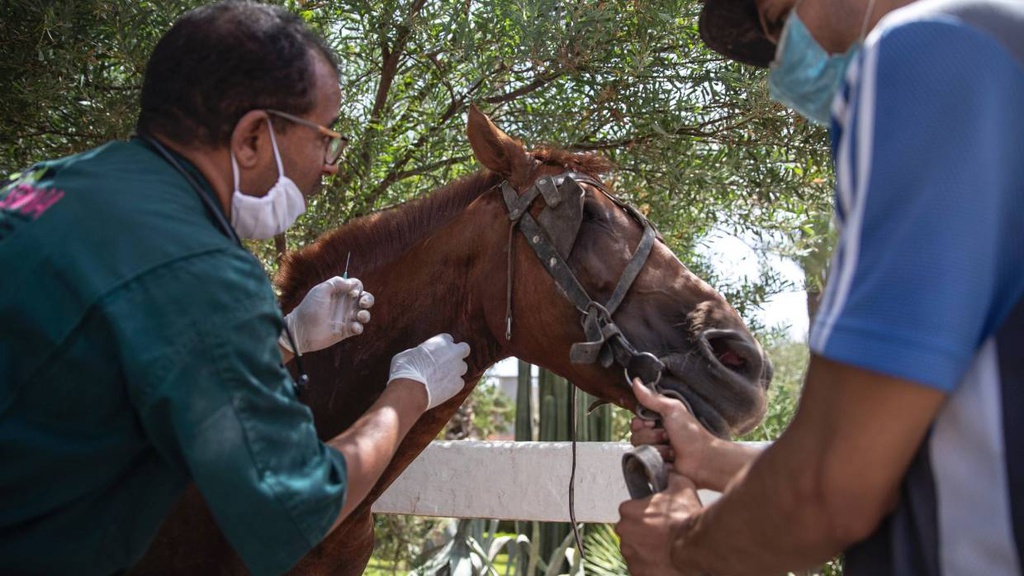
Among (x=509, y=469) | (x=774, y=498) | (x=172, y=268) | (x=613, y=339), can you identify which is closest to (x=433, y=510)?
(x=509, y=469)

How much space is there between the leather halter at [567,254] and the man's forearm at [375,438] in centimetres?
63

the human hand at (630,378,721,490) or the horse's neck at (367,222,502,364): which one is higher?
the human hand at (630,378,721,490)

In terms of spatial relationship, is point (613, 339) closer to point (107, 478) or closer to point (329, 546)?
point (329, 546)

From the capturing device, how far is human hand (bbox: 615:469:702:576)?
1724mm

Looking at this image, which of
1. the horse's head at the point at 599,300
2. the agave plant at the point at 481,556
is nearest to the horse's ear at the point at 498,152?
the horse's head at the point at 599,300

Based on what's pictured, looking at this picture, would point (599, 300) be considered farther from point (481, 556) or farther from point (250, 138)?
point (481, 556)

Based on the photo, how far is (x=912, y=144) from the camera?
1205 millimetres

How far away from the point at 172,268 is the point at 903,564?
1.38m

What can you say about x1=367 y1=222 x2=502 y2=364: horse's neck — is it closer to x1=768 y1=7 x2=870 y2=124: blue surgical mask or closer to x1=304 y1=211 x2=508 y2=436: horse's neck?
x1=304 y1=211 x2=508 y2=436: horse's neck

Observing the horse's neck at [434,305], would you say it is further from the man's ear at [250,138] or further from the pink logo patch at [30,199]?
the pink logo patch at [30,199]

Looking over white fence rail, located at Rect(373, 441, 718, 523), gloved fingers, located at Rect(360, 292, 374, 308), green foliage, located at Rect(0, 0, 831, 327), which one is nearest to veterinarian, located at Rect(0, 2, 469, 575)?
gloved fingers, located at Rect(360, 292, 374, 308)

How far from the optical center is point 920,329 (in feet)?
3.83

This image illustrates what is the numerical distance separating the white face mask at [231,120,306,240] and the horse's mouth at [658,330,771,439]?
122cm

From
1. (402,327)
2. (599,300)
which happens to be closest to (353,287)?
(402,327)
